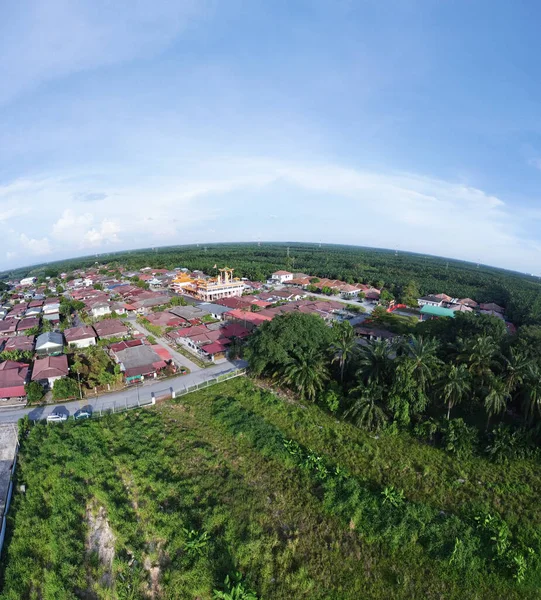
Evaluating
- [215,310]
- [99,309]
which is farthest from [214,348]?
[99,309]

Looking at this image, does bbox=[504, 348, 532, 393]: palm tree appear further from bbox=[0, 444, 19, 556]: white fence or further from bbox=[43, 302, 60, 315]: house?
bbox=[43, 302, 60, 315]: house

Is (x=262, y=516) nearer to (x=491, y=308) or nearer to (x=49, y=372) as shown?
(x=49, y=372)

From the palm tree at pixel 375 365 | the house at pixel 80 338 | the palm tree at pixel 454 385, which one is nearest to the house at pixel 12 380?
the house at pixel 80 338

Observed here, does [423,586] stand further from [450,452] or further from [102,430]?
[102,430]

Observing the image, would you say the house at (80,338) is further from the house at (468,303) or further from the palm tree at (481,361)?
the house at (468,303)

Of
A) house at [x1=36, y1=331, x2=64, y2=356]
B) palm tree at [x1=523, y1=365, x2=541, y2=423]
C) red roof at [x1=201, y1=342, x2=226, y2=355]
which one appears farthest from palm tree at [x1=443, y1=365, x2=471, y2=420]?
house at [x1=36, y1=331, x2=64, y2=356]
